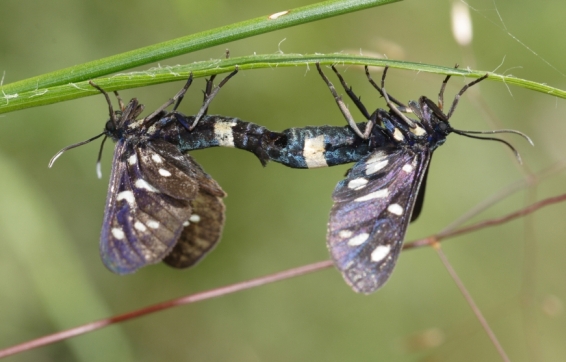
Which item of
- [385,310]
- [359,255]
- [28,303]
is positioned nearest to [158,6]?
[28,303]

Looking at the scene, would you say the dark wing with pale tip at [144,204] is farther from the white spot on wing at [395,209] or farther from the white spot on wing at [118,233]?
the white spot on wing at [395,209]

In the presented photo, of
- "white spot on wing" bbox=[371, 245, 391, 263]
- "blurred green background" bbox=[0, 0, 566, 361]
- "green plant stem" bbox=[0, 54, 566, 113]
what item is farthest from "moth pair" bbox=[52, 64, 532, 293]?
"blurred green background" bbox=[0, 0, 566, 361]

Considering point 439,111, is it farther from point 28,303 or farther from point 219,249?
point 28,303

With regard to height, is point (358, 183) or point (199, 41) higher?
point (199, 41)

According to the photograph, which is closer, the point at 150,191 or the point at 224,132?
the point at 150,191

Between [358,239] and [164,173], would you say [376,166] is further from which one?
[164,173]

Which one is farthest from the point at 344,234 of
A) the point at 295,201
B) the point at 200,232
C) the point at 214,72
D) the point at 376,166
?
the point at 295,201
